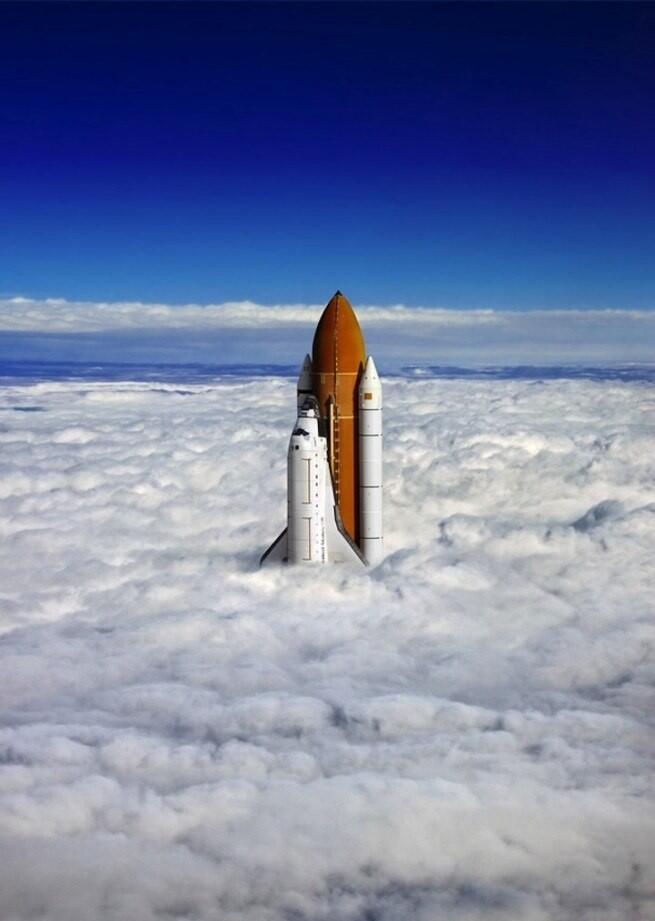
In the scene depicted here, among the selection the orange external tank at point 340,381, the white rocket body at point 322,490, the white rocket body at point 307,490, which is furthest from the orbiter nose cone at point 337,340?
the white rocket body at point 307,490

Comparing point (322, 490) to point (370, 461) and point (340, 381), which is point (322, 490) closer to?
point (370, 461)

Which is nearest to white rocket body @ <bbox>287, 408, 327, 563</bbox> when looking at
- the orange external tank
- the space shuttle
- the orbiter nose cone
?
the space shuttle

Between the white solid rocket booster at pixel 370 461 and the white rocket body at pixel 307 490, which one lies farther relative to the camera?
the white solid rocket booster at pixel 370 461

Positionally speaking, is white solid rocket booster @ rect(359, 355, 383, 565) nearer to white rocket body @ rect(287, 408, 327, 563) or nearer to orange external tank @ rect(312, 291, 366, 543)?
orange external tank @ rect(312, 291, 366, 543)

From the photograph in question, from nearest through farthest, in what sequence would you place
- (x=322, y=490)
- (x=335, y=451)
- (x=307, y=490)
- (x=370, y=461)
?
1. (x=307, y=490)
2. (x=322, y=490)
3. (x=335, y=451)
4. (x=370, y=461)

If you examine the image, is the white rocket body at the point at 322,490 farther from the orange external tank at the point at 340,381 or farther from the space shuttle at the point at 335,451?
the orange external tank at the point at 340,381

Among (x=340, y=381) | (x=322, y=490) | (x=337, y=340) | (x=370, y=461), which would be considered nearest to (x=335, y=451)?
(x=370, y=461)

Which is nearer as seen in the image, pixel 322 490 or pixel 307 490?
pixel 307 490
